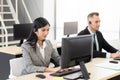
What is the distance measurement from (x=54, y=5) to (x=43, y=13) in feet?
1.43

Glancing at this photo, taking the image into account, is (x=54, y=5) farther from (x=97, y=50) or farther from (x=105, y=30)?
(x=97, y=50)

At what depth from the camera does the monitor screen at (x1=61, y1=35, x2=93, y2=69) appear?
2393 millimetres

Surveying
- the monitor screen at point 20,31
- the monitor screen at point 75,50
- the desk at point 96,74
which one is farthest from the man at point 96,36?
the monitor screen at point 20,31

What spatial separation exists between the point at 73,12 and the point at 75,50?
4025 mm

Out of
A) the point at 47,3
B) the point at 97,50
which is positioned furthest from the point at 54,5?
the point at 97,50

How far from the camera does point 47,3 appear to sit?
7141 millimetres

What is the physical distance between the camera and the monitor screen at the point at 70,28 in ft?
18.2

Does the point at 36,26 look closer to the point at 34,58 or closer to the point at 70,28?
the point at 34,58

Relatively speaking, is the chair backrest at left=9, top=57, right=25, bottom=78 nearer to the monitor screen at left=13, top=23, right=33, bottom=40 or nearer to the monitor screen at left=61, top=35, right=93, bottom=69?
the monitor screen at left=61, top=35, right=93, bottom=69

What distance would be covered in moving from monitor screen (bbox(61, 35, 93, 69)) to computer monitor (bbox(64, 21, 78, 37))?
113 inches

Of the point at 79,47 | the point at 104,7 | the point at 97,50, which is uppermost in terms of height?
the point at 104,7

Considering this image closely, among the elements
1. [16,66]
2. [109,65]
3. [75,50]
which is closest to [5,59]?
[16,66]

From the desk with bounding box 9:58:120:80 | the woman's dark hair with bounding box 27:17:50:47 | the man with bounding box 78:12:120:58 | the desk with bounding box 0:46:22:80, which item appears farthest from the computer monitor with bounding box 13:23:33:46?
the desk with bounding box 9:58:120:80

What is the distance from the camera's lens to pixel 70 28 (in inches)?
222
